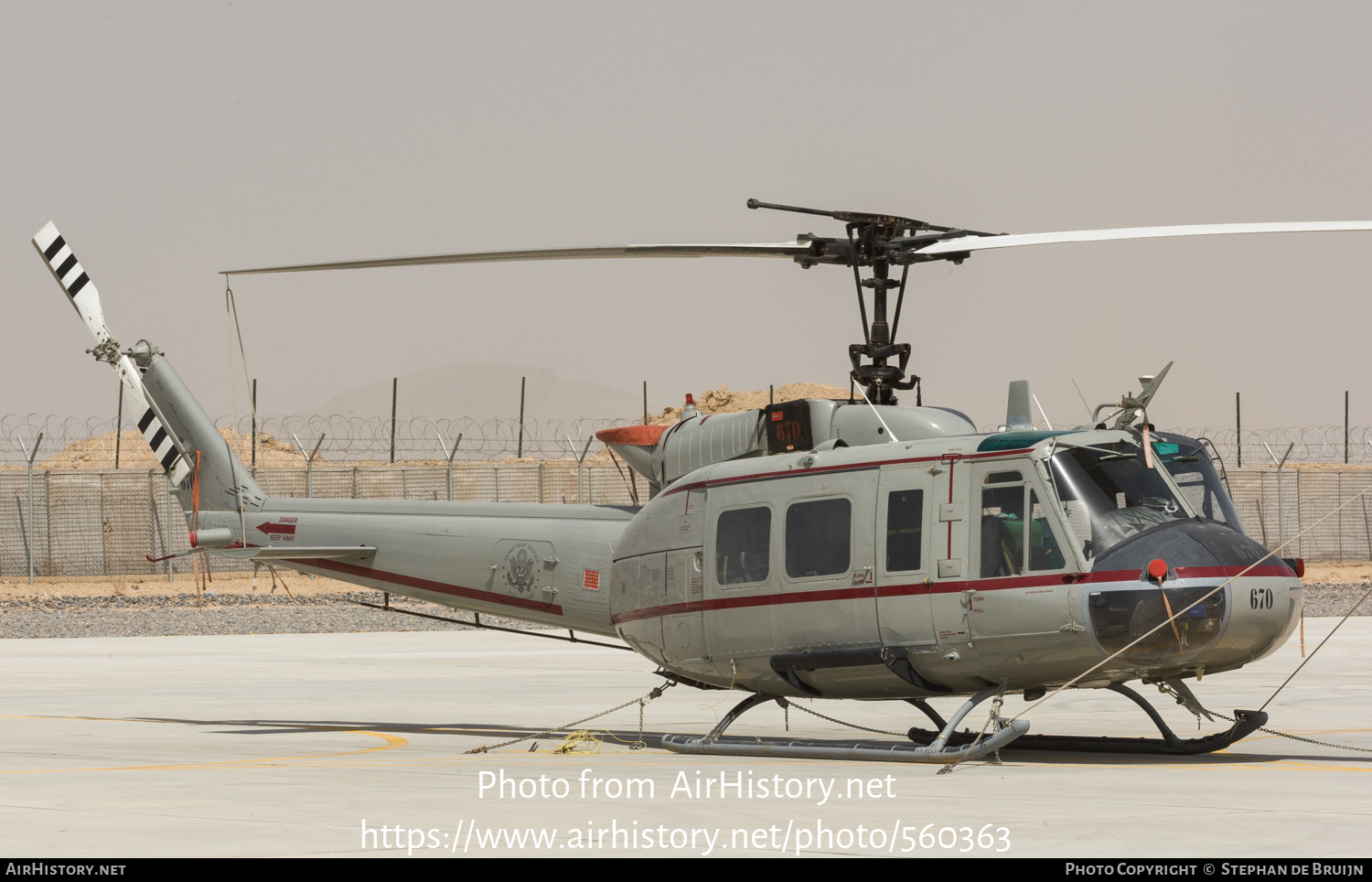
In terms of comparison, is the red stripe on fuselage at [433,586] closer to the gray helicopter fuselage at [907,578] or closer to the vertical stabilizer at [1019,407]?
the gray helicopter fuselage at [907,578]

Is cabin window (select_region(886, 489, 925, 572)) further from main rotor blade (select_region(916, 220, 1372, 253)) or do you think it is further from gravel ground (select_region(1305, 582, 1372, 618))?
gravel ground (select_region(1305, 582, 1372, 618))

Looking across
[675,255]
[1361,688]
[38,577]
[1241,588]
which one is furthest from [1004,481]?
[38,577]

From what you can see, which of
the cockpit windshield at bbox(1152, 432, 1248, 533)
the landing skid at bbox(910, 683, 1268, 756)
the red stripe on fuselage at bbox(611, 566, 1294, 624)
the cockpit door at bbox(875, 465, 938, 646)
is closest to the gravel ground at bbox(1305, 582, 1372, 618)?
the landing skid at bbox(910, 683, 1268, 756)

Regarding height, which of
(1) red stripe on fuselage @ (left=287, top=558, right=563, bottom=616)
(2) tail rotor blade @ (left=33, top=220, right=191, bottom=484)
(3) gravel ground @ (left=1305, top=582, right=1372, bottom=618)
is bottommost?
(3) gravel ground @ (left=1305, top=582, right=1372, bottom=618)

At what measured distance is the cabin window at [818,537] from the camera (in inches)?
489

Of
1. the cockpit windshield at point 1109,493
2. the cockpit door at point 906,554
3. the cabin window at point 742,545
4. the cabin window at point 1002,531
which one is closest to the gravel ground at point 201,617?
the cabin window at point 742,545

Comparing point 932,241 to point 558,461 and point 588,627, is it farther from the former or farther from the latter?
point 558,461

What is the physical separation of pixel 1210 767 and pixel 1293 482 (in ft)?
121

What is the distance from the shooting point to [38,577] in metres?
42.5

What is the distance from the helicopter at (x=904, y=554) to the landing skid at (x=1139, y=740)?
0.02 metres

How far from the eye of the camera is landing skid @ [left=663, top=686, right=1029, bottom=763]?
11297mm

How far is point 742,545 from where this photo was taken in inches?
515

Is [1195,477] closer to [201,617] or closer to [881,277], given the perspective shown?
[881,277]

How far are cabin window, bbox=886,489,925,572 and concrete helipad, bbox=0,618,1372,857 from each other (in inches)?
64.6
